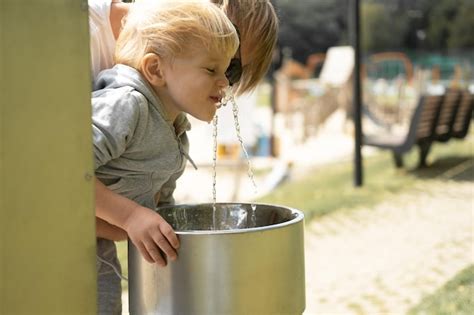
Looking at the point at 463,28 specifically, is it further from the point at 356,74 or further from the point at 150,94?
the point at 150,94

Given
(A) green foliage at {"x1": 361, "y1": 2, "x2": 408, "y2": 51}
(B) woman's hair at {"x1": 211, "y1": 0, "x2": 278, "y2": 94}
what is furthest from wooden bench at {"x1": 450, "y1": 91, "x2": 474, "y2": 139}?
(A) green foliage at {"x1": 361, "y1": 2, "x2": 408, "y2": 51}

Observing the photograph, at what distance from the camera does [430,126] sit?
7.83m

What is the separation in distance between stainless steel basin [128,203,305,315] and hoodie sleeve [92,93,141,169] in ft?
0.55

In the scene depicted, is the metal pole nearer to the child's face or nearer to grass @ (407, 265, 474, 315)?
grass @ (407, 265, 474, 315)

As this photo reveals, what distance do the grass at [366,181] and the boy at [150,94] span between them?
3.88 meters

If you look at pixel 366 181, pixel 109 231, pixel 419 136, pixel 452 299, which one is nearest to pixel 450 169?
pixel 419 136

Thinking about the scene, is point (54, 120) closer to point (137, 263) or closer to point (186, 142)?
point (137, 263)

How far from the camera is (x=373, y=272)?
4062 mm

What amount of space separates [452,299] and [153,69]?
7.33 ft

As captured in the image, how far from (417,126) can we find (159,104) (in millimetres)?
6345

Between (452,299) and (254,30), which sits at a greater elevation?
(254,30)

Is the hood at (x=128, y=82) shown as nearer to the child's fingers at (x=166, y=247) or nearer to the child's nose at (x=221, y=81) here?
the child's nose at (x=221, y=81)

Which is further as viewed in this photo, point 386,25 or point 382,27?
point 382,27

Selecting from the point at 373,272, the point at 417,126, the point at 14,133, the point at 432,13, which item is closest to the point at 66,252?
the point at 14,133
